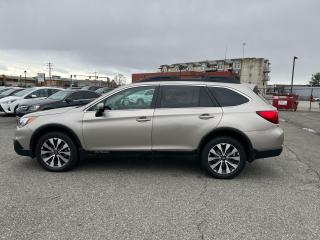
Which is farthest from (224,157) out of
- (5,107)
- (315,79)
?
(315,79)

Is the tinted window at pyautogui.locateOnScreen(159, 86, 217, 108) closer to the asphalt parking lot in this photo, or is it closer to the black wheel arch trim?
the asphalt parking lot

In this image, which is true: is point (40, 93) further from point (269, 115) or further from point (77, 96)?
point (269, 115)

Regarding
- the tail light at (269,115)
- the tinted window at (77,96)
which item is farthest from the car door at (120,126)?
the tinted window at (77,96)

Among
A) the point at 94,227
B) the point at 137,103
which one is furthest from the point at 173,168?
the point at 94,227

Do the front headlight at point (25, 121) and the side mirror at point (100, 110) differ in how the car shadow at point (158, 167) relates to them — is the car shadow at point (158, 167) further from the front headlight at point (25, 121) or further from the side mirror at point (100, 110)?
the side mirror at point (100, 110)

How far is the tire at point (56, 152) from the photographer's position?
468 cm

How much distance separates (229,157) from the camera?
15.0ft

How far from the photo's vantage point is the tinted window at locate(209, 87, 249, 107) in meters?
4.58

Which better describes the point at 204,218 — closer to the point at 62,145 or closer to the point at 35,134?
the point at 62,145

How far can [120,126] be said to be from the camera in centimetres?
457

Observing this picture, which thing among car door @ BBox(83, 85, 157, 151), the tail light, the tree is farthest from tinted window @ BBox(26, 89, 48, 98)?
the tree

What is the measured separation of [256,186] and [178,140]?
145 centimetres

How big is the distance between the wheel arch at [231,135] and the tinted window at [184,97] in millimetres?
462

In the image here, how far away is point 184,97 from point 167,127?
61 centimetres
